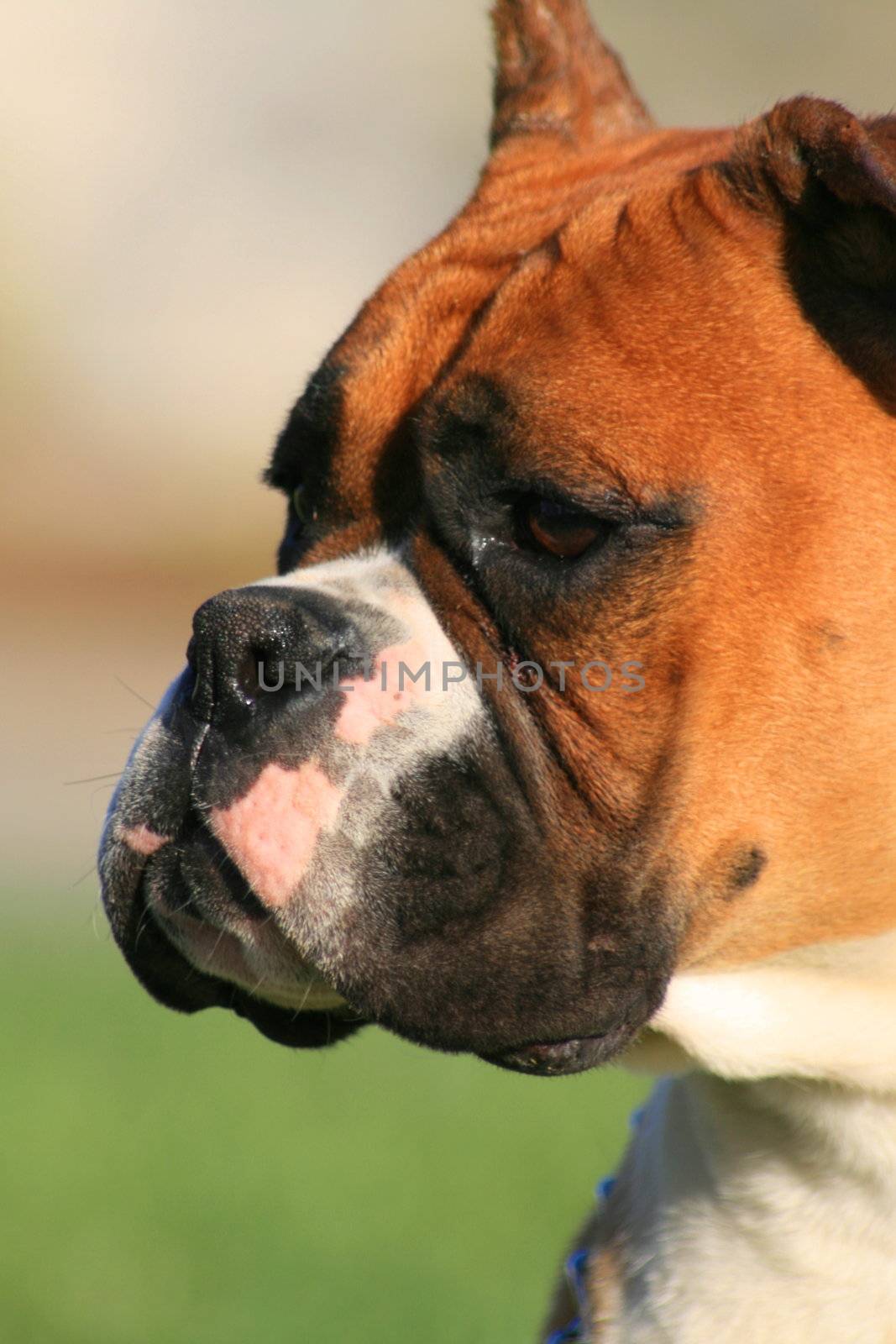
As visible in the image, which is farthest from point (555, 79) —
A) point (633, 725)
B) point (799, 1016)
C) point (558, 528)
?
point (799, 1016)

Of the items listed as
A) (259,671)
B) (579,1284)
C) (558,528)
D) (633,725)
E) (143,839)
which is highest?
(558,528)

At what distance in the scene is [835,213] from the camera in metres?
2.67

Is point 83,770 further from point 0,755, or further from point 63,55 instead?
point 63,55

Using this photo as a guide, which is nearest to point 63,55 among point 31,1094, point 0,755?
point 0,755

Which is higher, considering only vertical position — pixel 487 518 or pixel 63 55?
pixel 487 518

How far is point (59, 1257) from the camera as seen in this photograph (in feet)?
17.5

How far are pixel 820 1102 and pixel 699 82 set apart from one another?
30611 millimetres

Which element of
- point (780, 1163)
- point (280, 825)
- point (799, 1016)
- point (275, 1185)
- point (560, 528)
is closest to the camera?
point (280, 825)

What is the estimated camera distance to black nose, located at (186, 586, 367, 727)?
266 cm

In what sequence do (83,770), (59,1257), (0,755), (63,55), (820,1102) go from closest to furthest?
(820,1102) < (59,1257) < (83,770) < (0,755) < (63,55)

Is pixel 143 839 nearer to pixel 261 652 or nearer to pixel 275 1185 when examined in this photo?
pixel 261 652

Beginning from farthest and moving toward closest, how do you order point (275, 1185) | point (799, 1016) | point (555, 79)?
1. point (275, 1185)
2. point (555, 79)
3. point (799, 1016)

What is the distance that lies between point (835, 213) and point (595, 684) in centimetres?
86
